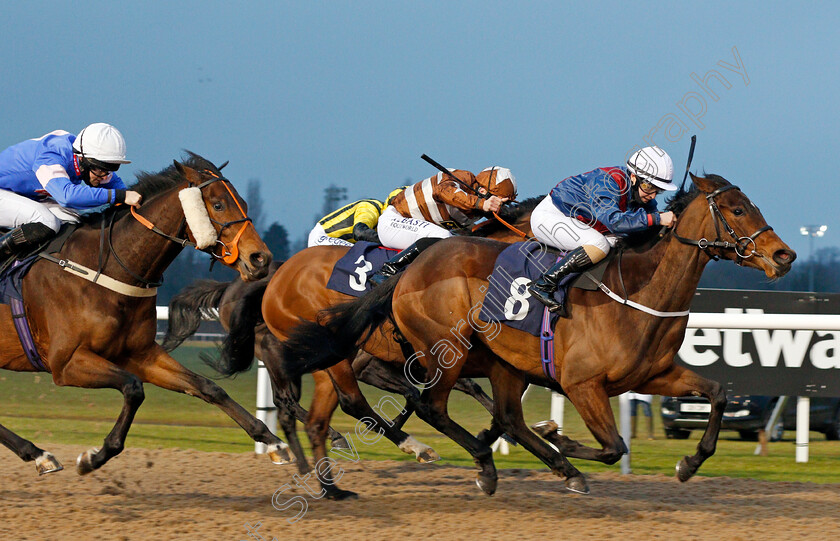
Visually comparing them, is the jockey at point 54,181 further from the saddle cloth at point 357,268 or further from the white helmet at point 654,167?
the white helmet at point 654,167

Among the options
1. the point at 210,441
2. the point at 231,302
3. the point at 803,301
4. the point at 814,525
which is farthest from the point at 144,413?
the point at 814,525

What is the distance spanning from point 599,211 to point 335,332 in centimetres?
145

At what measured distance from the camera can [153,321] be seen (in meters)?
4.29

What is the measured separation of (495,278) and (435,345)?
1.51 ft

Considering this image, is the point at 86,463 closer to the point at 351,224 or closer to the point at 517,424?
the point at 517,424

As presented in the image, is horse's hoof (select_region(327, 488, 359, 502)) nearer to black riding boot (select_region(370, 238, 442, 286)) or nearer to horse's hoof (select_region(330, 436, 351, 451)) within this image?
black riding boot (select_region(370, 238, 442, 286))

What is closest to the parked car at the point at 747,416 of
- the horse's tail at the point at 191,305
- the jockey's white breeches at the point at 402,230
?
the jockey's white breeches at the point at 402,230

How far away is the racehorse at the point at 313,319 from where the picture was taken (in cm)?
487

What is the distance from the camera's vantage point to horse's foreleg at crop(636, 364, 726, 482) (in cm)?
419

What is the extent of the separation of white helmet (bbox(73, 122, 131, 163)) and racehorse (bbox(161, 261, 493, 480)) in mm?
1250

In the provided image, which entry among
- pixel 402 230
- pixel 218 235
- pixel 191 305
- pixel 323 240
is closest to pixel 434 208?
pixel 402 230

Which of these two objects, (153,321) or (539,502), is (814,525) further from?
(153,321)

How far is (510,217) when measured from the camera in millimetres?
5273

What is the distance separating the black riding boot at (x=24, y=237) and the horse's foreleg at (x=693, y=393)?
9.52 ft
